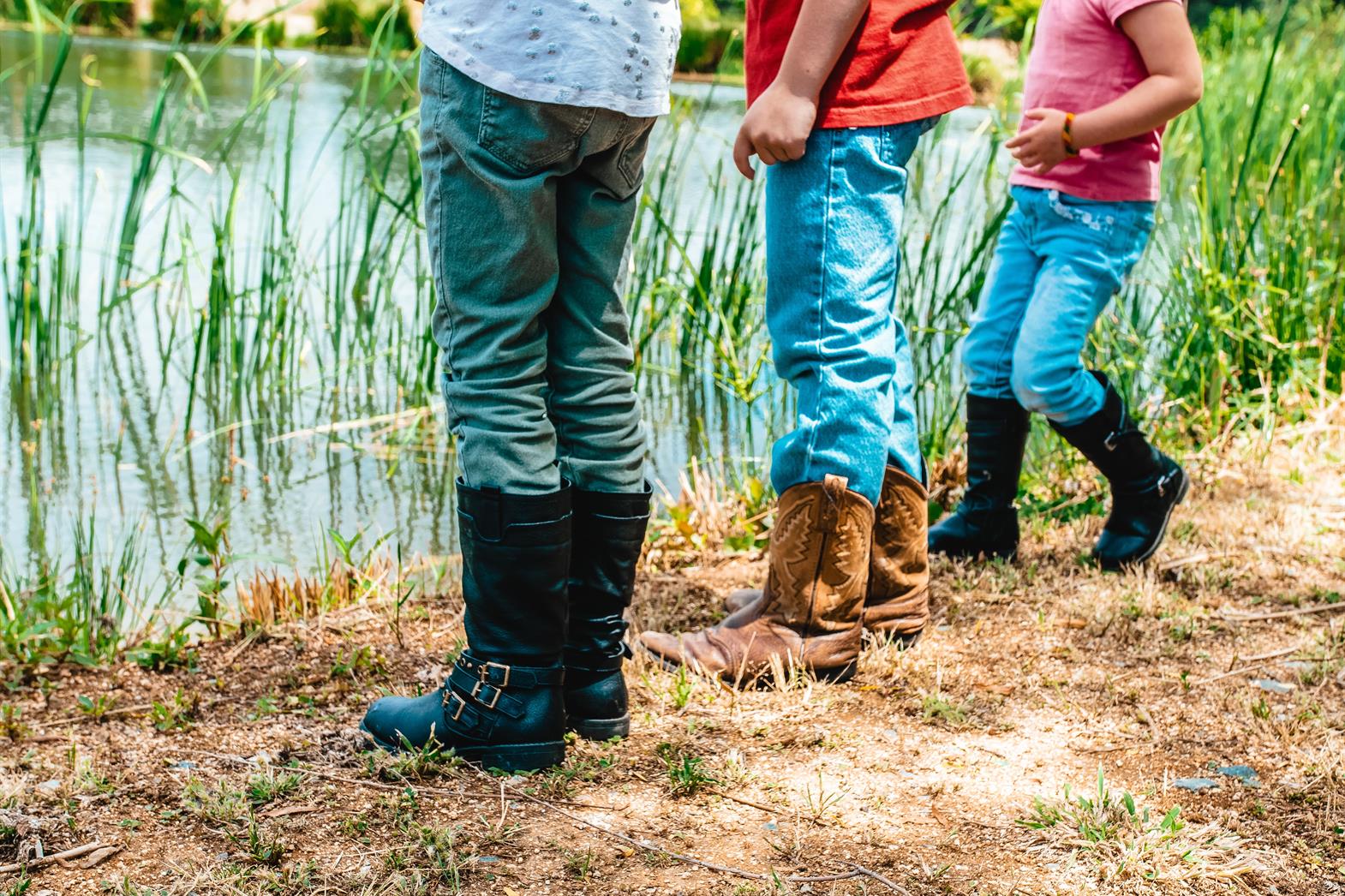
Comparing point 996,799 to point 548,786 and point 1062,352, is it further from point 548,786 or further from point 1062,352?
point 1062,352

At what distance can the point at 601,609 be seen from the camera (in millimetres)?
1752

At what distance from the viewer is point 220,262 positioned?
314cm

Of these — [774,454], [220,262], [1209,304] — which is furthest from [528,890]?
[1209,304]

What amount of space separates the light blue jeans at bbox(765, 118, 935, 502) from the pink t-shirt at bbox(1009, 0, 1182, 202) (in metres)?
0.50

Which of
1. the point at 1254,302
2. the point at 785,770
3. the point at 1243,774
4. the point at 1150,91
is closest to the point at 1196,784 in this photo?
the point at 1243,774

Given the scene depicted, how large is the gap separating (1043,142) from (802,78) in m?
0.62

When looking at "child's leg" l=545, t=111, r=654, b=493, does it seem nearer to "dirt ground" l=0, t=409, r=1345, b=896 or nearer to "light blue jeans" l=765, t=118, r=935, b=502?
"light blue jeans" l=765, t=118, r=935, b=502

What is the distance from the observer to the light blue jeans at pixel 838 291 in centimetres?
186

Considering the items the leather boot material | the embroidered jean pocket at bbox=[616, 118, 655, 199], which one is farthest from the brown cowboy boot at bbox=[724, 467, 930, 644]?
the embroidered jean pocket at bbox=[616, 118, 655, 199]

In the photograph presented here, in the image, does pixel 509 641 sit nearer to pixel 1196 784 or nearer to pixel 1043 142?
pixel 1196 784

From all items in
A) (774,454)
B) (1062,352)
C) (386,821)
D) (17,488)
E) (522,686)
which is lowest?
(17,488)

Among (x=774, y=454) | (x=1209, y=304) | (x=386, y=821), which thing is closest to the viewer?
(x=386, y=821)

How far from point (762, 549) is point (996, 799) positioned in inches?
46.8

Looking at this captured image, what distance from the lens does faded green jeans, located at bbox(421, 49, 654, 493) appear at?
1.49 meters
